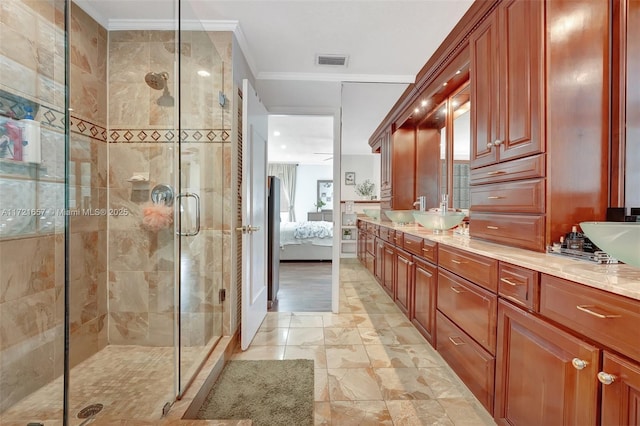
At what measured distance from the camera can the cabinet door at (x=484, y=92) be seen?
1.74 m

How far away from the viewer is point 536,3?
144cm

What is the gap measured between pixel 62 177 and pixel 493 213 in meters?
2.44

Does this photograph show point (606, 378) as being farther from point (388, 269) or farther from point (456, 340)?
point (388, 269)

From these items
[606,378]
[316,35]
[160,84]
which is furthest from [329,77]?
[606,378]

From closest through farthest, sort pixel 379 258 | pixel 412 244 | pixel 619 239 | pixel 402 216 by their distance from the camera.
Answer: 1. pixel 619 239
2. pixel 412 244
3. pixel 402 216
4. pixel 379 258

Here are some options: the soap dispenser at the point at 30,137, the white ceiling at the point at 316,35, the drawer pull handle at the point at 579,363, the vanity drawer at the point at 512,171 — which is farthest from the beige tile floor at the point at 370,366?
the white ceiling at the point at 316,35

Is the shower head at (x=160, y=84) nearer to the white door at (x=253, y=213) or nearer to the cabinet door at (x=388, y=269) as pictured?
the white door at (x=253, y=213)

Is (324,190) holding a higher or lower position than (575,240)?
higher

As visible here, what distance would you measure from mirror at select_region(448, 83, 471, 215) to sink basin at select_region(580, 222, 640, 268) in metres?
1.60

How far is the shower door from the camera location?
1938 mm

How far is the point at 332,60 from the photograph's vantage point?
2.68m

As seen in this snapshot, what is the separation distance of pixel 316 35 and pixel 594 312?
93.2 inches

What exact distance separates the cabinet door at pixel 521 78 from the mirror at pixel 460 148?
97 cm

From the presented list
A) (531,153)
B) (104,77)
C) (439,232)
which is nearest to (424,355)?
(439,232)
